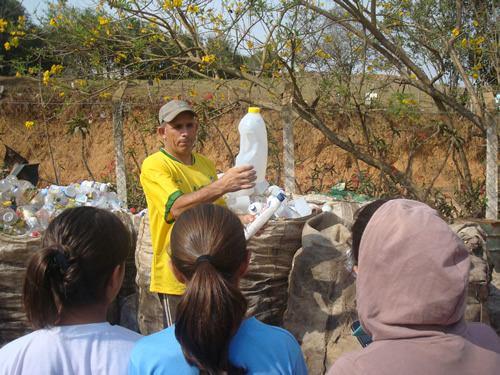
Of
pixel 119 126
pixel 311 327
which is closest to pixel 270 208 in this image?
pixel 311 327

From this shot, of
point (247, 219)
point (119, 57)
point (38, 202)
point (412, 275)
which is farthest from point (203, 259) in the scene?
point (119, 57)

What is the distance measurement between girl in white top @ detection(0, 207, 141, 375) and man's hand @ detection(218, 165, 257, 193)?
0.93 metres

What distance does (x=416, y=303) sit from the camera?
1.23 metres

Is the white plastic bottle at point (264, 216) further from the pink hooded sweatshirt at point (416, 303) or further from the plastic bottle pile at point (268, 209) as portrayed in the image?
the pink hooded sweatshirt at point (416, 303)

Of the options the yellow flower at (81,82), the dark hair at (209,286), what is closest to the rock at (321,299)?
the dark hair at (209,286)

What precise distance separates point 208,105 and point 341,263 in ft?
11.4

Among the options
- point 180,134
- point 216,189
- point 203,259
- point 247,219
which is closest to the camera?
point 203,259

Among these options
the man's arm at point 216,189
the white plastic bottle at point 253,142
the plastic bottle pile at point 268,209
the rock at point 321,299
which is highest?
the white plastic bottle at point 253,142

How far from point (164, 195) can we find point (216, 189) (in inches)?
9.9

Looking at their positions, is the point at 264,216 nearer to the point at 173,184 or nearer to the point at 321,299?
the point at 321,299

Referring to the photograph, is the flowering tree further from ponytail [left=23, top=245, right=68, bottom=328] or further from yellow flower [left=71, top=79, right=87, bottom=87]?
ponytail [left=23, top=245, right=68, bottom=328]

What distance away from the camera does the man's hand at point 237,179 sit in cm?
257

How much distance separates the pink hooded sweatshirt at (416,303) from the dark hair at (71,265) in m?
0.74

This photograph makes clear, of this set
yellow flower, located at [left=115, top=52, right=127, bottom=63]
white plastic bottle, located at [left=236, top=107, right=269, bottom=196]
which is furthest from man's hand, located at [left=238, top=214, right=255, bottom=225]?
Result: yellow flower, located at [left=115, top=52, right=127, bottom=63]
